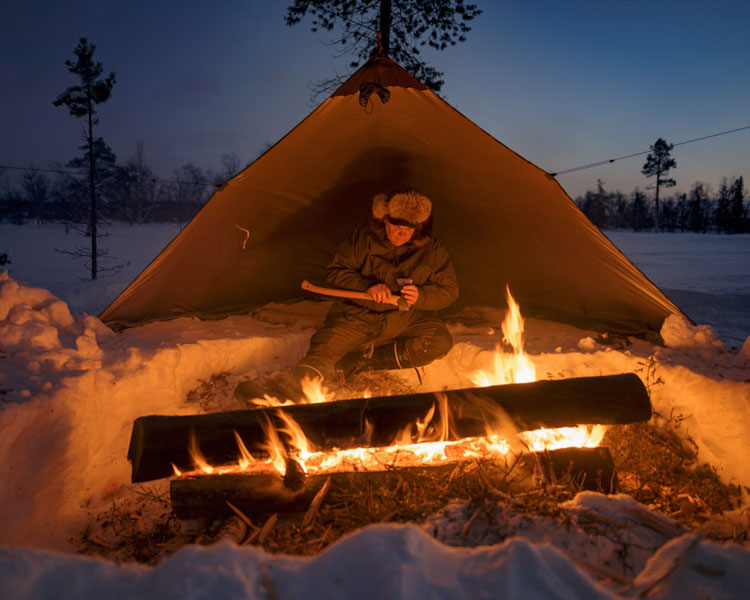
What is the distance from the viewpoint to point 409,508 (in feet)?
5.42

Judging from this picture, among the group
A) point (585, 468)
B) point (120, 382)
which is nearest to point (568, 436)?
point (585, 468)

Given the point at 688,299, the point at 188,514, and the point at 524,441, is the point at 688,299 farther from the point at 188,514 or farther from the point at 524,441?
the point at 188,514

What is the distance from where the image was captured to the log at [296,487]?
6.03ft

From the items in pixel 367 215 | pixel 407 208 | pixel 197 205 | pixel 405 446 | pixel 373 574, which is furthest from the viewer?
pixel 197 205

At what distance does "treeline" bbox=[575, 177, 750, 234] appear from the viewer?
2622 cm

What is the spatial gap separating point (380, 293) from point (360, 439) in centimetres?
125

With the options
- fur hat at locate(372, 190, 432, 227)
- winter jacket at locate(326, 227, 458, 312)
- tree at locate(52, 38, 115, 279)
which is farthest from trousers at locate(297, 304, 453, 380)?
tree at locate(52, 38, 115, 279)

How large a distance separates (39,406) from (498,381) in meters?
2.50

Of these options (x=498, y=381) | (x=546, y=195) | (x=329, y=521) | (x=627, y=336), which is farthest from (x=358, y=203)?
(x=329, y=521)

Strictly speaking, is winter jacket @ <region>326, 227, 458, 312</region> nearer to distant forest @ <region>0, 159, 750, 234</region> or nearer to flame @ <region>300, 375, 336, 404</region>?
flame @ <region>300, 375, 336, 404</region>

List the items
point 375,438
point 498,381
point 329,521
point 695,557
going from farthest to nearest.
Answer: point 498,381 < point 375,438 < point 329,521 < point 695,557

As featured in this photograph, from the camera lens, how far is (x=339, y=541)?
100cm

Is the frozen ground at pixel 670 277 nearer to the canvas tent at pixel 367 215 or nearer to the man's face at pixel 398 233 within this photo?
the canvas tent at pixel 367 215

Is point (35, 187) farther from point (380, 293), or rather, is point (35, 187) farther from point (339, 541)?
point (339, 541)
